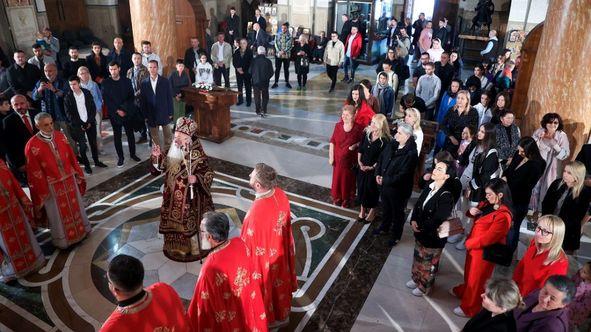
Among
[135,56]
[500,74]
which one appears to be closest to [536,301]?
[500,74]

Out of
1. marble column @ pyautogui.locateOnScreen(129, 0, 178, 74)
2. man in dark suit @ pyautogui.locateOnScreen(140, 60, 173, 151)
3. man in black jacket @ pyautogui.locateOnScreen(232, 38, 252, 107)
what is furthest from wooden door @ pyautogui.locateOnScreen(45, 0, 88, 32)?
man in dark suit @ pyautogui.locateOnScreen(140, 60, 173, 151)

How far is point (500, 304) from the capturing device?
277cm

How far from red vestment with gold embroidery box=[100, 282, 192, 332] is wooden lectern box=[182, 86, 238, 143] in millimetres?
6021

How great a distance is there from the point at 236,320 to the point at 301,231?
2.64m

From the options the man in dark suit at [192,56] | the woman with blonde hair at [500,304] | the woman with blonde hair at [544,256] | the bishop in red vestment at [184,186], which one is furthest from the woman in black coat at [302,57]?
the woman with blonde hair at [500,304]

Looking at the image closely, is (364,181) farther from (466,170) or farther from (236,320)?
(236,320)

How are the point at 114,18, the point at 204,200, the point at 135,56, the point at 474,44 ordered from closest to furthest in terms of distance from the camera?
the point at 204,200
the point at 135,56
the point at 474,44
the point at 114,18

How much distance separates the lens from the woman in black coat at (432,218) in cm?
418

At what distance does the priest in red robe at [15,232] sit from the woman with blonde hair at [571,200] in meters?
5.72

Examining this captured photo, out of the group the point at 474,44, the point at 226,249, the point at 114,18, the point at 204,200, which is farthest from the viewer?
the point at 114,18

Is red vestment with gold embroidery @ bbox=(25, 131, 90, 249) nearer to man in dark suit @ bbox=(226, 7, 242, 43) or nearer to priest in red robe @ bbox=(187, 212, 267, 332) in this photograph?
priest in red robe @ bbox=(187, 212, 267, 332)

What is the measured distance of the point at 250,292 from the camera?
3.24 metres

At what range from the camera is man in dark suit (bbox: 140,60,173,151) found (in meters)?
7.30

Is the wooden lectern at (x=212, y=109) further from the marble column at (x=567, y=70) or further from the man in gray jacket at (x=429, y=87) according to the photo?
the marble column at (x=567, y=70)
